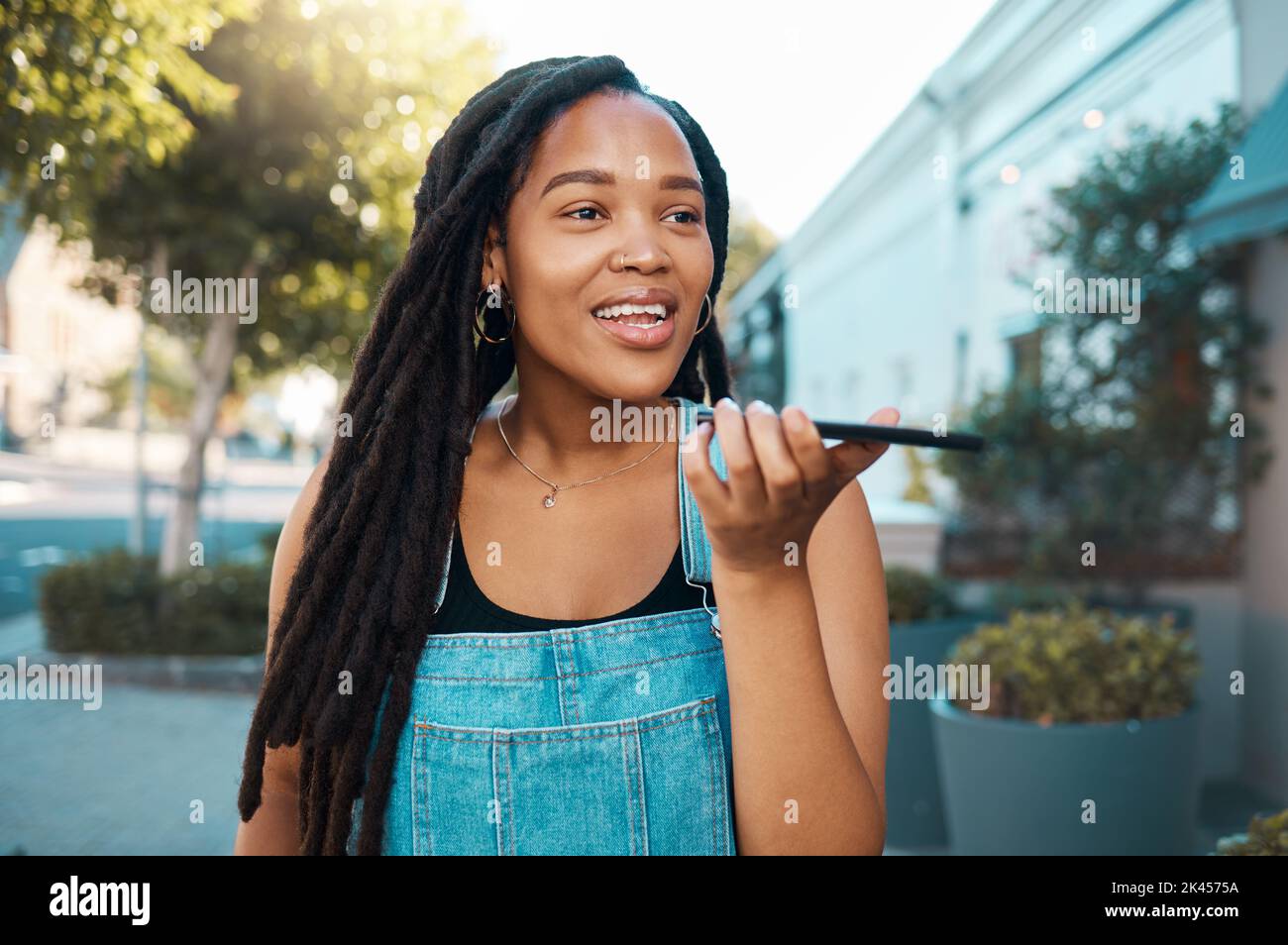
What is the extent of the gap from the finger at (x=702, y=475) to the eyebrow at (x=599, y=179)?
1.88 ft

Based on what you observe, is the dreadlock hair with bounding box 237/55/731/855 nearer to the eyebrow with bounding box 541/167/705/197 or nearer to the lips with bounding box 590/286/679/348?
the eyebrow with bounding box 541/167/705/197

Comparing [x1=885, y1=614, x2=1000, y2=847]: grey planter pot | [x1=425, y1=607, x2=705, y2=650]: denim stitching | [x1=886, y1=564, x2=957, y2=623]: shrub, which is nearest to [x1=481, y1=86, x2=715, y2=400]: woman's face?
[x1=425, y1=607, x2=705, y2=650]: denim stitching

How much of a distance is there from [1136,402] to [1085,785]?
2.54 metres

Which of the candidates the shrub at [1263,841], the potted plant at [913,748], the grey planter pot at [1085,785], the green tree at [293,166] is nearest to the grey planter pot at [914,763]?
the potted plant at [913,748]

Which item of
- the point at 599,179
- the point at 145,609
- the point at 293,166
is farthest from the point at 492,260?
the point at 145,609

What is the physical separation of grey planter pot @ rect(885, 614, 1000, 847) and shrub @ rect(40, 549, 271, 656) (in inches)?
203

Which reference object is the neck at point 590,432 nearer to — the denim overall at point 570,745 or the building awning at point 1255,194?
the denim overall at point 570,745

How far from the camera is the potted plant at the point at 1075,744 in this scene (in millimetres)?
3549

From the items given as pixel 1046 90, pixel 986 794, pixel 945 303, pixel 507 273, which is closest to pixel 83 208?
pixel 507 273

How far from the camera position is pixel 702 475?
1.11 m

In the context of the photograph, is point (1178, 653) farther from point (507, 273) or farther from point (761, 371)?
point (761, 371)

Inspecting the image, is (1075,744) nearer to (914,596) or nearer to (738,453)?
(914,596)

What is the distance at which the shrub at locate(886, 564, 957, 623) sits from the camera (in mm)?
4863

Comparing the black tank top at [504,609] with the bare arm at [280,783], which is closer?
the black tank top at [504,609]
